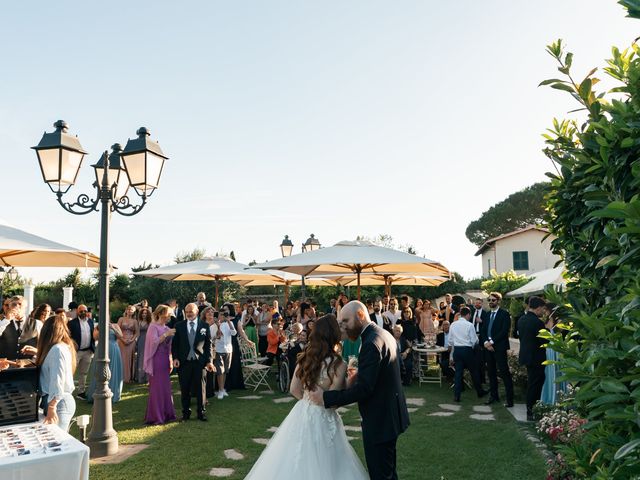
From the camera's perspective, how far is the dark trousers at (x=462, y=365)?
32.1 ft

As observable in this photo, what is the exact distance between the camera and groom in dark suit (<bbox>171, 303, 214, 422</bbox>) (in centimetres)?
822

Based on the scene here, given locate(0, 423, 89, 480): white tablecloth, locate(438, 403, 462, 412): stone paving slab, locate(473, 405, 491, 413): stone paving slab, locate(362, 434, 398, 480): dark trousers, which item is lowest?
locate(438, 403, 462, 412): stone paving slab

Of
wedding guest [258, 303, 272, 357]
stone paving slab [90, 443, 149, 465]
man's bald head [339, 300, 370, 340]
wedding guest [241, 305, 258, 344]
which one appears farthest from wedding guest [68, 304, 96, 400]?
man's bald head [339, 300, 370, 340]

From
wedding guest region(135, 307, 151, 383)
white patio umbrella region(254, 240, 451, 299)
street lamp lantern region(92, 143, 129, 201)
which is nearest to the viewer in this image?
street lamp lantern region(92, 143, 129, 201)

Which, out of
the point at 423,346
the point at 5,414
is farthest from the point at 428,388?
the point at 5,414

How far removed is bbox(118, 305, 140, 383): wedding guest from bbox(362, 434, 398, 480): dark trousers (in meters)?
9.38

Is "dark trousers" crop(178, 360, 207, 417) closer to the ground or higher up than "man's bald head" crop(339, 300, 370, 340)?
closer to the ground

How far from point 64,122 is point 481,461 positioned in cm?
667

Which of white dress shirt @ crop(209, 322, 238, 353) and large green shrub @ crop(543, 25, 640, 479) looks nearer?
large green shrub @ crop(543, 25, 640, 479)

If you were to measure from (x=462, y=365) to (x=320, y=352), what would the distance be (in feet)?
21.1

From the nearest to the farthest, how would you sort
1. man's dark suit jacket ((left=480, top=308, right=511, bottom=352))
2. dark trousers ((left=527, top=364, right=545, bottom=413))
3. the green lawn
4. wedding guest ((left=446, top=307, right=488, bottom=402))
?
the green lawn, dark trousers ((left=527, top=364, right=545, bottom=413)), man's dark suit jacket ((left=480, top=308, right=511, bottom=352)), wedding guest ((left=446, top=307, right=488, bottom=402))

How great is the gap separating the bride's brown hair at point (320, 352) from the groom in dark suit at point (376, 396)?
20cm

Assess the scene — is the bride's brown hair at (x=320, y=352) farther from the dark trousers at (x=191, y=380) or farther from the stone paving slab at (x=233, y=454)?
the dark trousers at (x=191, y=380)

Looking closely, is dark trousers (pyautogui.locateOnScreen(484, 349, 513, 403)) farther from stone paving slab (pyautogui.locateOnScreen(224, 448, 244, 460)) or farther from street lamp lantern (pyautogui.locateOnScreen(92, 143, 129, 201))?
street lamp lantern (pyautogui.locateOnScreen(92, 143, 129, 201))
